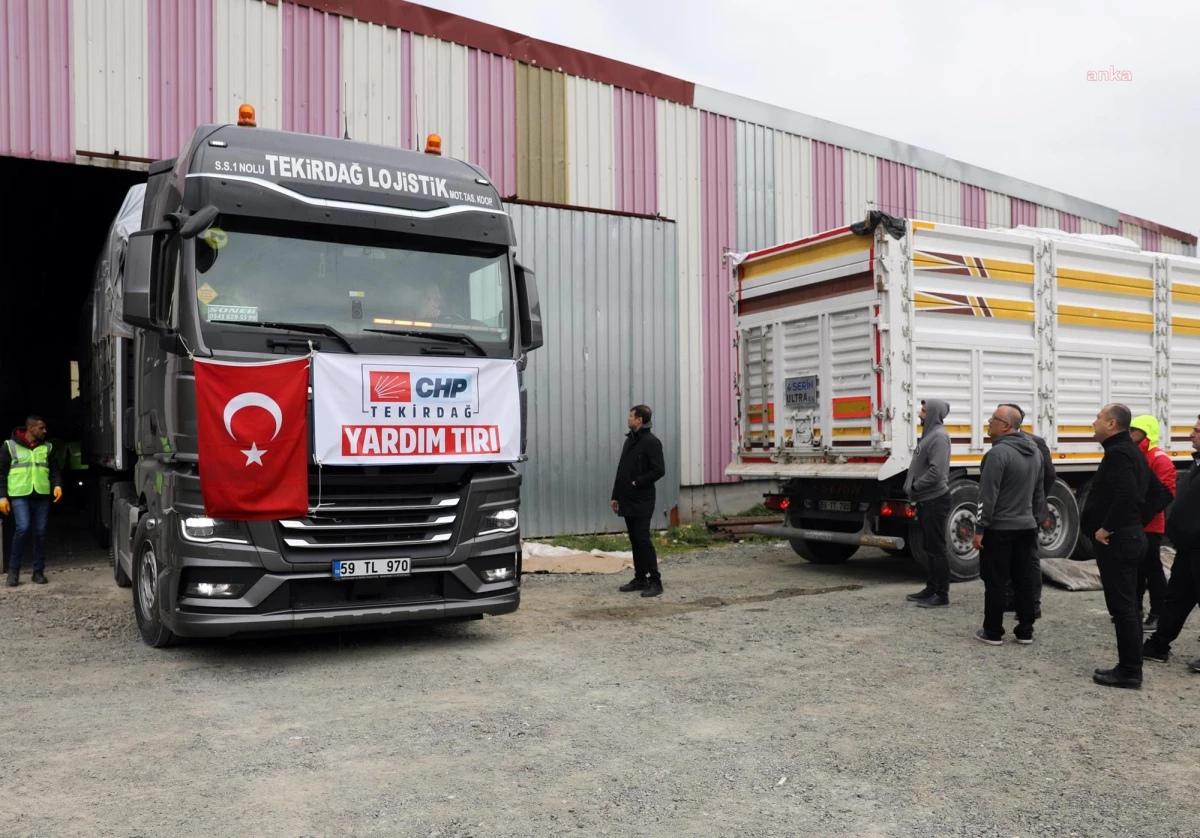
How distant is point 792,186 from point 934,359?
7026 millimetres

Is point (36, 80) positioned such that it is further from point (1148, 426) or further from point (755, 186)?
point (1148, 426)

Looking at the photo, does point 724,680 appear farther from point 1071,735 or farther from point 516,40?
point 516,40

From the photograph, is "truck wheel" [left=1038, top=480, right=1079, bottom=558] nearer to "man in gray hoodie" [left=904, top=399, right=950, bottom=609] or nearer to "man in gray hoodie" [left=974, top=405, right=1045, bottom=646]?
"man in gray hoodie" [left=904, top=399, right=950, bottom=609]

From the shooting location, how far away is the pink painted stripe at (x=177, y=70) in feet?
36.1

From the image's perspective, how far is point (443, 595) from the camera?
671 cm

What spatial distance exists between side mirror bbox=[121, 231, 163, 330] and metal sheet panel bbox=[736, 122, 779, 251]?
34.5 ft

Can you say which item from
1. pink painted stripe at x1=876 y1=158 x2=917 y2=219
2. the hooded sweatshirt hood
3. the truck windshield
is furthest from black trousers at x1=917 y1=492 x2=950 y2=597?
pink painted stripe at x1=876 y1=158 x2=917 y2=219

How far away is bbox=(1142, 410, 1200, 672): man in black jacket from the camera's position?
6.12 metres

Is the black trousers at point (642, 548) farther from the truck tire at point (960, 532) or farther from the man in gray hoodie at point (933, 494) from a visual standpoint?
the truck tire at point (960, 532)

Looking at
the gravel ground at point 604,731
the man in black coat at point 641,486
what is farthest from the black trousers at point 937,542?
the man in black coat at point 641,486

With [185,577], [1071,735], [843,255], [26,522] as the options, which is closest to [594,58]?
[843,255]

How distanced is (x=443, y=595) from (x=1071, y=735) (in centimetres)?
381

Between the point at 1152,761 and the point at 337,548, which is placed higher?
the point at 337,548

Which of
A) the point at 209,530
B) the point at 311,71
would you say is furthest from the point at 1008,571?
the point at 311,71
